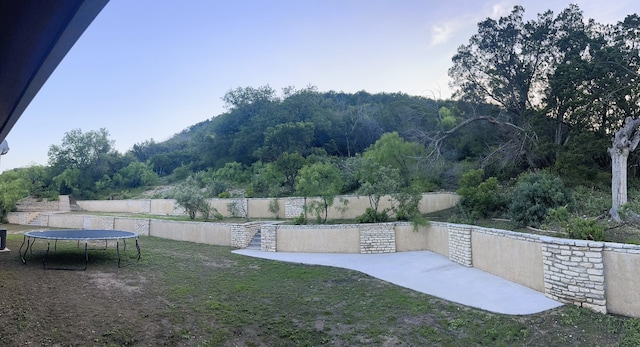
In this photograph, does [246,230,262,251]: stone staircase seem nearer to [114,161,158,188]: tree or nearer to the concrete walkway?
the concrete walkway

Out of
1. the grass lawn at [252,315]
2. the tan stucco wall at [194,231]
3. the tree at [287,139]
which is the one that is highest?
the tree at [287,139]

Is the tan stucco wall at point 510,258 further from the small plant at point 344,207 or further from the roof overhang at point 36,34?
the roof overhang at point 36,34

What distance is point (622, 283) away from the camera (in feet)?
18.9

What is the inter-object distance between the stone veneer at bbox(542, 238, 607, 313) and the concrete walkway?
0.28 metres

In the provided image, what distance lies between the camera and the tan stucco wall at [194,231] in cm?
1459

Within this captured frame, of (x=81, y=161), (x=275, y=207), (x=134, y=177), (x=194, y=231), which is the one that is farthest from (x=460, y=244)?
(x=81, y=161)

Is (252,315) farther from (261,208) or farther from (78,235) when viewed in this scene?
(261,208)

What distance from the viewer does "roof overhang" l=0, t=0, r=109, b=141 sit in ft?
6.49

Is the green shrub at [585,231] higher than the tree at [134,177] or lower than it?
lower

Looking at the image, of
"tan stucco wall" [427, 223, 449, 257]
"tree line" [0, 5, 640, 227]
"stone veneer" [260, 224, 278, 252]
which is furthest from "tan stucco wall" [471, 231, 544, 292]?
"stone veneer" [260, 224, 278, 252]

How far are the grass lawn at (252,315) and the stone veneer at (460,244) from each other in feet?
9.10

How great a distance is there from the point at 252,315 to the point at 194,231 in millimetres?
10050

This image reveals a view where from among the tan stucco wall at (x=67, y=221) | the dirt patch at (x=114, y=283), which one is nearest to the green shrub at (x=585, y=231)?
the dirt patch at (x=114, y=283)

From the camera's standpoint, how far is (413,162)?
19.0 metres
